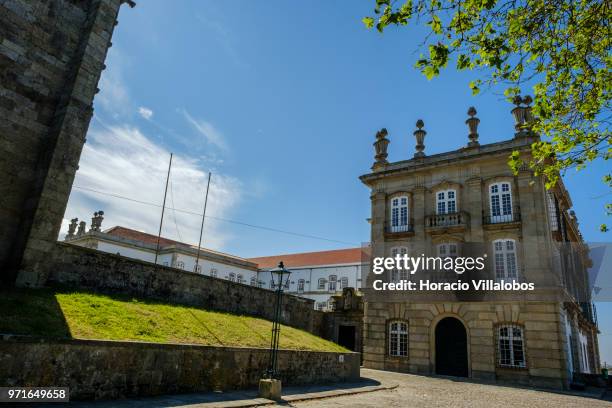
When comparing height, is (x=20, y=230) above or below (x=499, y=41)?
below

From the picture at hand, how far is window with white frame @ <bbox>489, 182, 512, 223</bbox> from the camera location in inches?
920

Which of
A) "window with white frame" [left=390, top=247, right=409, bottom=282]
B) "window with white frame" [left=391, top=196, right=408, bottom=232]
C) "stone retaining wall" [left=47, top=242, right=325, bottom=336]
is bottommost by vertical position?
"stone retaining wall" [left=47, top=242, right=325, bottom=336]

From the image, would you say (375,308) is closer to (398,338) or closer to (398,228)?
(398,338)

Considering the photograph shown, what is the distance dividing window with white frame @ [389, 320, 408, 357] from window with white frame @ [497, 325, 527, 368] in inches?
209

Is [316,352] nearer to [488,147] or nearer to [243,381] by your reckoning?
[243,381]

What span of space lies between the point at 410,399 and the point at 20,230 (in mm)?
13340

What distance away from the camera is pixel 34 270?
37.7 ft

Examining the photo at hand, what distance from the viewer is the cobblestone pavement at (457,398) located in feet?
40.2

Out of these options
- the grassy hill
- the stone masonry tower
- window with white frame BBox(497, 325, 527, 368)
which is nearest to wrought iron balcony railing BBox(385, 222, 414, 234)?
window with white frame BBox(497, 325, 527, 368)

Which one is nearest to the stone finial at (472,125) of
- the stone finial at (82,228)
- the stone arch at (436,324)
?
the stone arch at (436,324)

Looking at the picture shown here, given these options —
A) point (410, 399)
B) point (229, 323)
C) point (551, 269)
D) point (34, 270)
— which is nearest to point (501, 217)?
point (551, 269)

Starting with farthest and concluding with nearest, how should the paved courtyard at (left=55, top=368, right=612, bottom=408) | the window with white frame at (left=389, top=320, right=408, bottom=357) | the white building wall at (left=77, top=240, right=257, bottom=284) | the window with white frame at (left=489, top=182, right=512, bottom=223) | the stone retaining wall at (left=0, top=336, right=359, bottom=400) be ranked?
the white building wall at (left=77, top=240, right=257, bottom=284) < the window with white frame at (left=389, top=320, right=408, bottom=357) < the window with white frame at (left=489, top=182, right=512, bottom=223) < the paved courtyard at (left=55, top=368, right=612, bottom=408) < the stone retaining wall at (left=0, top=336, right=359, bottom=400)

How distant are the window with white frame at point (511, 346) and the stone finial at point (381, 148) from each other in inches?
528

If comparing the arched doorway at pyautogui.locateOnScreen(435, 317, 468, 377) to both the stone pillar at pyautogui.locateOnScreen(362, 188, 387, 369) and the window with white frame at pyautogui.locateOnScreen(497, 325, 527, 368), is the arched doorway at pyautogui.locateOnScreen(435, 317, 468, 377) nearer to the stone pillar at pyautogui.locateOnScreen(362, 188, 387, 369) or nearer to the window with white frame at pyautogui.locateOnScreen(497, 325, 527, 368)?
the window with white frame at pyautogui.locateOnScreen(497, 325, 527, 368)
